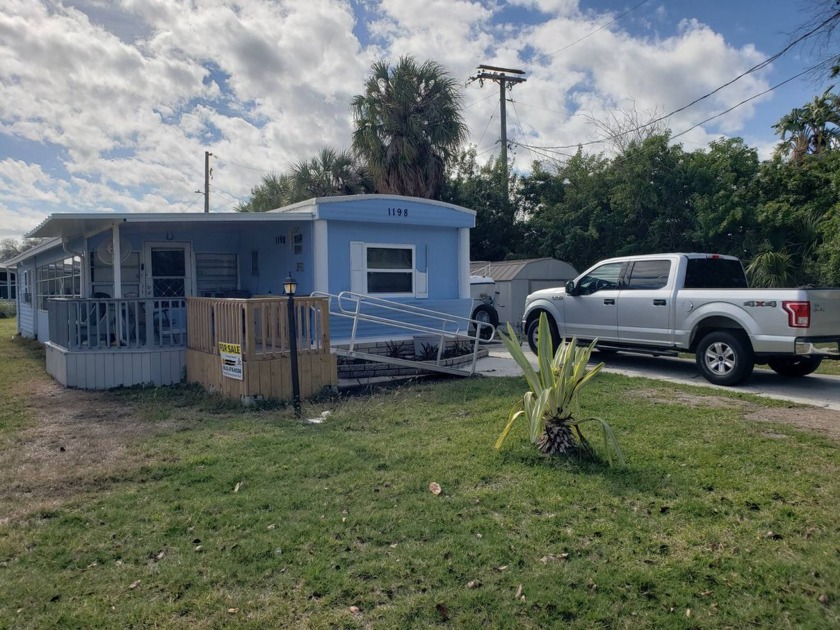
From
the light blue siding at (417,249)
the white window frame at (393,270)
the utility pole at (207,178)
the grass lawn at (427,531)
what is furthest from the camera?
the utility pole at (207,178)

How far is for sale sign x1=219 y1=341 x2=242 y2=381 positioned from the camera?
25.9 feet

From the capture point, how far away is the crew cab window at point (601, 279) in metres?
10.3

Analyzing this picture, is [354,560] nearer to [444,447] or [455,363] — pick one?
[444,447]

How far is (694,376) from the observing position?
9438 millimetres

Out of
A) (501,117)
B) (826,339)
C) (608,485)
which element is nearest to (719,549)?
(608,485)

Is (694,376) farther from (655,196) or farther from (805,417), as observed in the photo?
(655,196)

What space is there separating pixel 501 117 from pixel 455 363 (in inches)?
693

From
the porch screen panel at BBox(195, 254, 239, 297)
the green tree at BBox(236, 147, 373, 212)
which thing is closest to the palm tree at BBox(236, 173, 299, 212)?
the green tree at BBox(236, 147, 373, 212)

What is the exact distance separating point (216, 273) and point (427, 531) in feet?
33.9

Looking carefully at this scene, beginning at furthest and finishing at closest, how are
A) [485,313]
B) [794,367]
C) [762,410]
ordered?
[485,313], [794,367], [762,410]

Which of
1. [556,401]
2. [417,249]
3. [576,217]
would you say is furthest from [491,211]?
[556,401]

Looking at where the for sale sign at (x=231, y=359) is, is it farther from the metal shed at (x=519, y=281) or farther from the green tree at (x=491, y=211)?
the green tree at (x=491, y=211)

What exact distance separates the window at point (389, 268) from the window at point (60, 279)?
6415 mm

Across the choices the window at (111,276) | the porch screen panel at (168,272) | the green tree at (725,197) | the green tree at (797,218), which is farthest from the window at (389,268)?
the green tree at (725,197)
